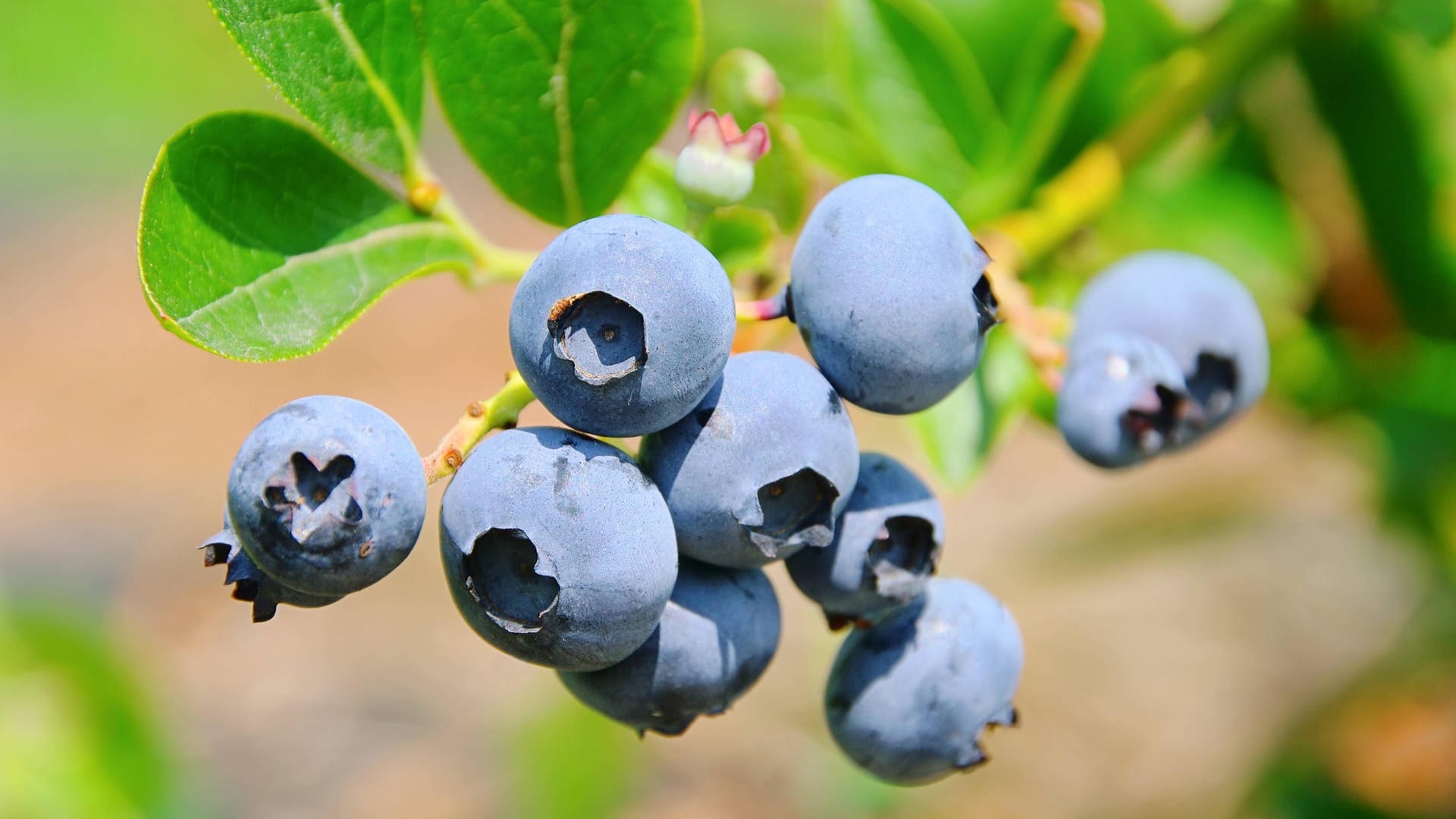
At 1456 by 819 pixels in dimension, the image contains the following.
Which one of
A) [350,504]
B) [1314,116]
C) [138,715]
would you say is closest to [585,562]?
[350,504]

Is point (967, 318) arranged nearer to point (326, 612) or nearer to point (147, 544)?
point (326, 612)

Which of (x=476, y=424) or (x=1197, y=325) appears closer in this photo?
(x=476, y=424)

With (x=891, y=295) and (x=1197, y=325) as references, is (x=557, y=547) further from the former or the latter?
(x=1197, y=325)

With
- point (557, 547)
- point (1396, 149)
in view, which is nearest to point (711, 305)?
point (557, 547)

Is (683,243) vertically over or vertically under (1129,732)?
over

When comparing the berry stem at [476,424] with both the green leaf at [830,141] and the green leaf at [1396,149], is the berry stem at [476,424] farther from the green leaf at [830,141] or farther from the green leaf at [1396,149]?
the green leaf at [1396,149]

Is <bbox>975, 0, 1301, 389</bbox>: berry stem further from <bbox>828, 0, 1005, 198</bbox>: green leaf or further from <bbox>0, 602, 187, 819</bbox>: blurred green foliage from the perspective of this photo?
<bbox>0, 602, 187, 819</bbox>: blurred green foliage

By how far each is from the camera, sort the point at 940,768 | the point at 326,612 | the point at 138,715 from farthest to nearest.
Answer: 1. the point at 326,612
2. the point at 138,715
3. the point at 940,768

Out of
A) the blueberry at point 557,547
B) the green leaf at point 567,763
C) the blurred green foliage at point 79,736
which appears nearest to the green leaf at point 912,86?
the blueberry at point 557,547
